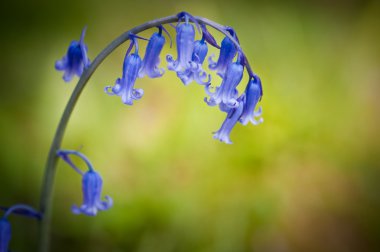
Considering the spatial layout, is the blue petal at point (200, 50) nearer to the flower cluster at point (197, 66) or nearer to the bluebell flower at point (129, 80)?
the flower cluster at point (197, 66)

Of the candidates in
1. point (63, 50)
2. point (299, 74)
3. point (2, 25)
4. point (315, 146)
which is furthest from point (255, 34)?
point (2, 25)

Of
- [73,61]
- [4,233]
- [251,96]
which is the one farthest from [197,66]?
[4,233]

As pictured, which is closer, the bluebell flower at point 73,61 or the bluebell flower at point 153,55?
the bluebell flower at point 153,55

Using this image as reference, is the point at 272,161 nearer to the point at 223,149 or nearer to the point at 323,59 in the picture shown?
the point at 223,149

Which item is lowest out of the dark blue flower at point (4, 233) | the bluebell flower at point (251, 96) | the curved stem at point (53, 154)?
the dark blue flower at point (4, 233)

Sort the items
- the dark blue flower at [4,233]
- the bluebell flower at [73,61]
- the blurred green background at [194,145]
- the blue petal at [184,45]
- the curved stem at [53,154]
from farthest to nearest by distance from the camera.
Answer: the blurred green background at [194,145] < the bluebell flower at [73,61] < the dark blue flower at [4,233] < the curved stem at [53,154] < the blue petal at [184,45]

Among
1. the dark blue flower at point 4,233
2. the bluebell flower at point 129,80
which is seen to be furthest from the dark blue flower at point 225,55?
the dark blue flower at point 4,233

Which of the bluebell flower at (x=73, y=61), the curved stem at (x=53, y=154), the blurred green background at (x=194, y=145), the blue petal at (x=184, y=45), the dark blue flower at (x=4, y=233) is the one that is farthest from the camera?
the blurred green background at (x=194, y=145)
